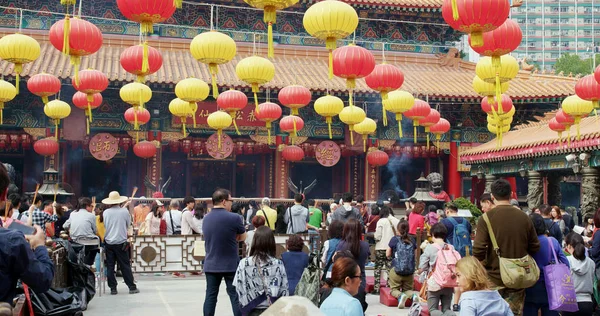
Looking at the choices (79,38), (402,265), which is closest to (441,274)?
(402,265)

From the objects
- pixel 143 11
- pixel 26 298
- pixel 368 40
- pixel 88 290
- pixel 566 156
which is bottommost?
pixel 88 290

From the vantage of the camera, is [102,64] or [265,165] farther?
[265,165]

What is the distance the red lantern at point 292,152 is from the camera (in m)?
17.8

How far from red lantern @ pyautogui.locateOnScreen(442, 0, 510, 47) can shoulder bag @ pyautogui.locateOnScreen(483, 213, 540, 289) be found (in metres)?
3.05

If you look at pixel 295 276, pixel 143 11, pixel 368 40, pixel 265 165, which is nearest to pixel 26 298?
pixel 295 276

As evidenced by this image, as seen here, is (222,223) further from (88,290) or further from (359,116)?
(359,116)

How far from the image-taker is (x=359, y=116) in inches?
527

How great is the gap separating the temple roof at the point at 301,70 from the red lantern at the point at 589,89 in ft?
23.4

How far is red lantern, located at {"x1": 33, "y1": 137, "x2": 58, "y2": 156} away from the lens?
54.1 feet

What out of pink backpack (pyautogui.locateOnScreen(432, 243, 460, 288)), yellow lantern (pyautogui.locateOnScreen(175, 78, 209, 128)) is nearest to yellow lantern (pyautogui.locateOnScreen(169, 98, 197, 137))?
yellow lantern (pyautogui.locateOnScreen(175, 78, 209, 128))

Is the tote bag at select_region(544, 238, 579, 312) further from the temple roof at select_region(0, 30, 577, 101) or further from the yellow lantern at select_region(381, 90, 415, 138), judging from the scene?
the temple roof at select_region(0, 30, 577, 101)

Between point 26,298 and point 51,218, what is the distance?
4.67 meters

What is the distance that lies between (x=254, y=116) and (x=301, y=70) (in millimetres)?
1929

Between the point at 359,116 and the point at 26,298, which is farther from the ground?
the point at 359,116
